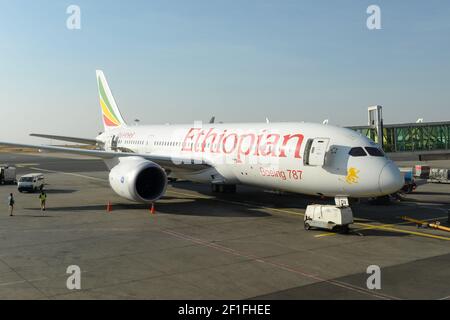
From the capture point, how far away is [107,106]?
4269cm

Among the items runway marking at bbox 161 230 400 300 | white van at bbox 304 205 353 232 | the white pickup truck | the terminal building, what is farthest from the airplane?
the terminal building

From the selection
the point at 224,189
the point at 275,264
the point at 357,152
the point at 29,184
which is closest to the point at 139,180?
the point at 224,189

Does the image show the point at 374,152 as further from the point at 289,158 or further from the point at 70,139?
the point at 70,139

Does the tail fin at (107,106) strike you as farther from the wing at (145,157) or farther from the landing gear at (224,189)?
the wing at (145,157)

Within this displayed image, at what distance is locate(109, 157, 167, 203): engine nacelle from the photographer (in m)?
21.5

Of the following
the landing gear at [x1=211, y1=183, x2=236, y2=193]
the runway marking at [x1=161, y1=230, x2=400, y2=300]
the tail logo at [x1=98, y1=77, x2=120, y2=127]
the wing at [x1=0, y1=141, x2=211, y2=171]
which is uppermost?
the tail logo at [x1=98, y1=77, x2=120, y2=127]

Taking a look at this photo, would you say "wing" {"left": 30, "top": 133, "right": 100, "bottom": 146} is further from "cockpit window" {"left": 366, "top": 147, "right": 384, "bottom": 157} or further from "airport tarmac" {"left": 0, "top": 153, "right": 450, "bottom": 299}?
"cockpit window" {"left": 366, "top": 147, "right": 384, "bottom": 157}

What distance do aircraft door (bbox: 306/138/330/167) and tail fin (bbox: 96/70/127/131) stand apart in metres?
26.2

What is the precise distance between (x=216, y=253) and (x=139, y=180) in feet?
30.8

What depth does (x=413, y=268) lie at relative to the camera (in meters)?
12.5

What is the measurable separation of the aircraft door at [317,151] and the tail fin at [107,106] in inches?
1033

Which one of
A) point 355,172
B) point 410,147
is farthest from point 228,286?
point 410,147
